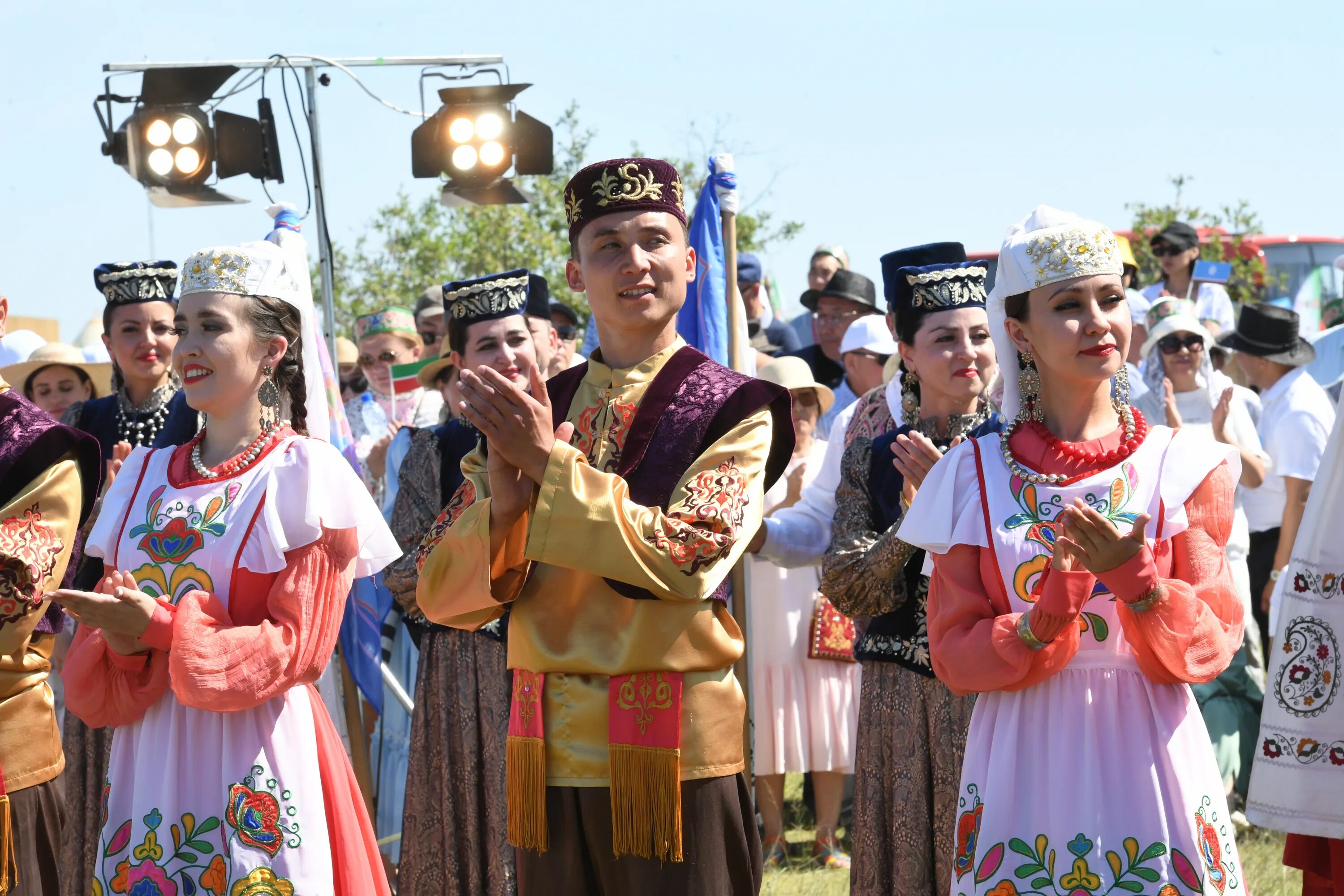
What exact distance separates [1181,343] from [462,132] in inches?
166

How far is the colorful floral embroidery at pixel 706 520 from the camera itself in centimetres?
294

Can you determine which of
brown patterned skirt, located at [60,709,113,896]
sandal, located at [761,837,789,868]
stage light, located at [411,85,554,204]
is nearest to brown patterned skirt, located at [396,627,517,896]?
brown patterned skirt, located at [60,709,113,896]

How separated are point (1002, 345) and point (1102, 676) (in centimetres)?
78

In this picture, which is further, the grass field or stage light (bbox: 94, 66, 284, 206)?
stage light (bbox: 94, 66, 284, 206)

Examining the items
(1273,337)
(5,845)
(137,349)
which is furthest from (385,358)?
(5,845)

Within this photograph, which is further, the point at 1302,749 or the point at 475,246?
the point at 475,246

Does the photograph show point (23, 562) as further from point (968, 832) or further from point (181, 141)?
point (181, 141)

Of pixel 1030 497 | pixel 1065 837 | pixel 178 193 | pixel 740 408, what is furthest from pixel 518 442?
pixel 178 193

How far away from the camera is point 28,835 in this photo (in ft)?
12.9

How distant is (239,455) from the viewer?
3721mm

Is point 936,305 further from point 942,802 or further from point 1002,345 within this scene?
point 942,802

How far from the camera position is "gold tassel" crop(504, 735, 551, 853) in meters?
3.07

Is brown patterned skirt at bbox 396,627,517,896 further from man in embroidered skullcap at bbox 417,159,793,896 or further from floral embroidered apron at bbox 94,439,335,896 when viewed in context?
man in embroidered skullcap at bbox 417,159,793,896

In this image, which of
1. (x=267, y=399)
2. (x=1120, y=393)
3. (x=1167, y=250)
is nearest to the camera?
(x=1120, y=393)
